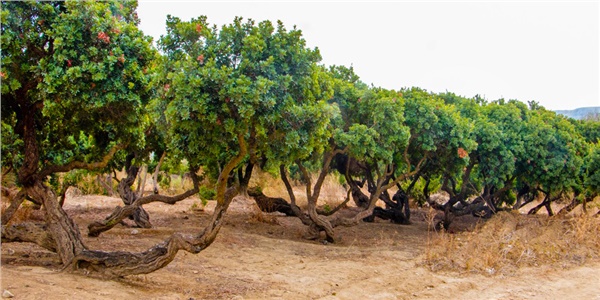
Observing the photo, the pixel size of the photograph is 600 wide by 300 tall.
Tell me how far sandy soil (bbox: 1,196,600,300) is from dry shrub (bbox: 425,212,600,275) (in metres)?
0.28

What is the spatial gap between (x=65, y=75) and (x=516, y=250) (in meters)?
8.18

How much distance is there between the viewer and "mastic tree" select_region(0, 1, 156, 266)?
6.54 m

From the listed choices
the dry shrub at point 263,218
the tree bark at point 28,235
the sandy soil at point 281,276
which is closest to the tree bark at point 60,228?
the tree bark at point 28,235

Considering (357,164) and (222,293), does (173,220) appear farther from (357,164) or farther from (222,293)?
(222,293)

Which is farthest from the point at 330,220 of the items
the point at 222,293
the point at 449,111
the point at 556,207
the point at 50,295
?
the point at 556,207

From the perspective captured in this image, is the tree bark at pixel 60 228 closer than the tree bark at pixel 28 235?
Yes

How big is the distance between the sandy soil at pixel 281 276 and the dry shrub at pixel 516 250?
0.92 ft

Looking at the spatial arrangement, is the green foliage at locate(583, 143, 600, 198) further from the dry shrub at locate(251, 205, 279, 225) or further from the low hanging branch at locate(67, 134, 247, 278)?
the low hanging branch at locate(67, 134, 247, 278)

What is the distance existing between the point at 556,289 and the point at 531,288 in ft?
1.38

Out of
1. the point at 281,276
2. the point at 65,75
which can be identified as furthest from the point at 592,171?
the point at 65,75

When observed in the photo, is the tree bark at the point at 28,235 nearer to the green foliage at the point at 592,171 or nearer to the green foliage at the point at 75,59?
the green foliage at the point at 75,59

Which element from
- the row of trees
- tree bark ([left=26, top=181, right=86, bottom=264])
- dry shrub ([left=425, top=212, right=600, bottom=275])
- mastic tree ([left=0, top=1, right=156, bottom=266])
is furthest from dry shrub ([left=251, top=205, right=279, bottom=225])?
tree bark ([left=26, top=181, right=86, bottom=264])

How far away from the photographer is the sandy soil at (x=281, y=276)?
6648 mm

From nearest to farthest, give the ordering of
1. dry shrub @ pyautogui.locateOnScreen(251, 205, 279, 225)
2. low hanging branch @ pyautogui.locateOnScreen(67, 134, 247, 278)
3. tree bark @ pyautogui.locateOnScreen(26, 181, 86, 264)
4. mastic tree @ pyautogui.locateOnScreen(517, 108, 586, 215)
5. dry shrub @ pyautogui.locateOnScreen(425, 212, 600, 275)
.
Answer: low hanging branch @ pyautogui.locateOnScreen(67, 134, 247, 278) → tree bark @ pyautogui.locateOnScreen(26, 181, 86, 264) → dry shrub @ pyautogui.locateOnScreen(425, 212, 600, 275) → mastic tree @ pyautogui.locateOnScreen(517, 108, 586, 215) → dry shrub @ pyautogui.locateOnScreen(251, 205, 279, 225)
